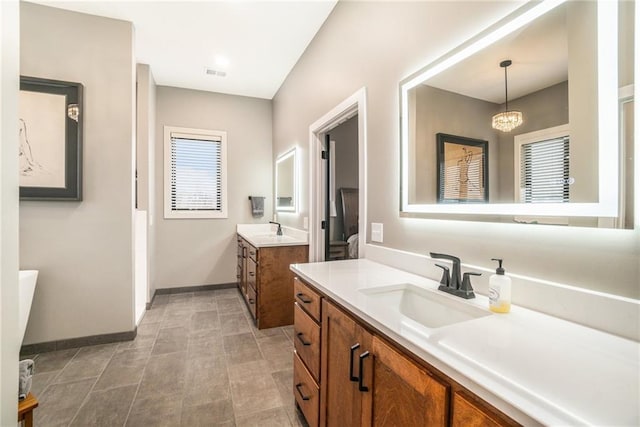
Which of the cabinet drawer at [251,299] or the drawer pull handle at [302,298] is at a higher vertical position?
the drawer pull handle at [302,298]

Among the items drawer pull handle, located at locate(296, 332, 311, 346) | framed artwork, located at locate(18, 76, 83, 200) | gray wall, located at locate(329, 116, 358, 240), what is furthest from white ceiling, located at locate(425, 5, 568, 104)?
framed artwork, located at locate(18, 76, 83, 200)

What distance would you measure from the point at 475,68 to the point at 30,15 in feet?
11.7

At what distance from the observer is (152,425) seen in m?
1.61

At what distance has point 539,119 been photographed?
949mm

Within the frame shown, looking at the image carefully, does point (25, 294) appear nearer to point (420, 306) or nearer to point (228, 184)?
point (228, 184)

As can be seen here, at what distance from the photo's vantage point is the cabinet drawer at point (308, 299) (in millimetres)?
1336

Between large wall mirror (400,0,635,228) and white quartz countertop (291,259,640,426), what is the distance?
0.34 m

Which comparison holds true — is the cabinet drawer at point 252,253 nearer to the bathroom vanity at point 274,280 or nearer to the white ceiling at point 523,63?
→ the bathroom vanity at point 274,280

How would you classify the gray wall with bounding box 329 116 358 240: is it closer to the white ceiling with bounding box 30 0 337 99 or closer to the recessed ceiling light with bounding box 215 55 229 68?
the white ceiling with bounding box 30 0 337 99

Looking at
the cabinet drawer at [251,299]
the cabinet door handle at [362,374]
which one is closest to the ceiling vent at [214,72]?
the cabinet drawer at [251,299]

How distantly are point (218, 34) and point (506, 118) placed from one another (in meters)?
2.87

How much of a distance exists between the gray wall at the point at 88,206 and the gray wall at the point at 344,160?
2.55 meters

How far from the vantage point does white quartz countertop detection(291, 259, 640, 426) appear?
0.48 m

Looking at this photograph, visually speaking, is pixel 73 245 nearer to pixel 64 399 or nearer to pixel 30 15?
pixel 64 399
